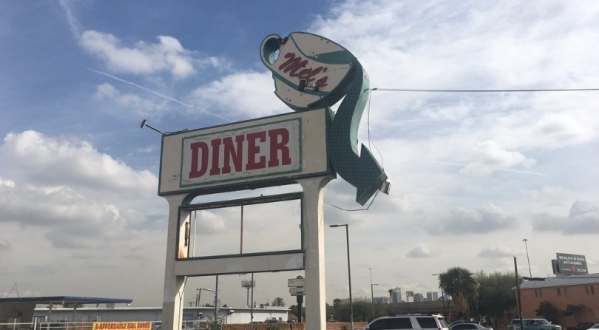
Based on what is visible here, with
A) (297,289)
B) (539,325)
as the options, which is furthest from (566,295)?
(297,289)

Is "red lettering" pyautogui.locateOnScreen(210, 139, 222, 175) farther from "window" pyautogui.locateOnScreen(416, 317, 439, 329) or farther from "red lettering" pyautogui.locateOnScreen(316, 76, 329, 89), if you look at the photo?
"window" pyautogui.locateOnScreen(416, 317, 439, 329)

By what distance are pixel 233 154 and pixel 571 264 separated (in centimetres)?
8916

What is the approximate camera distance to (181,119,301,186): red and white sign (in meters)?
19.6

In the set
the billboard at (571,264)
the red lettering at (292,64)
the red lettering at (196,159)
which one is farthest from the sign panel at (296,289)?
the billboard at (571,264)

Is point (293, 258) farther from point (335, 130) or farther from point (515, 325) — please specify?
point (515, 325)

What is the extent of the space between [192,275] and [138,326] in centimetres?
1484

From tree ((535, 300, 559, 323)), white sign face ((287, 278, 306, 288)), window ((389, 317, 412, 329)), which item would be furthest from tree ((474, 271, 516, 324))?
window ((389, 317, 412, 329))

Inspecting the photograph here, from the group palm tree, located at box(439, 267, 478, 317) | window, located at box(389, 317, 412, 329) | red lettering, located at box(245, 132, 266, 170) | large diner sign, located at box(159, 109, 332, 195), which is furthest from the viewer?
palm tree, located at box(439, 267, 478, 317)

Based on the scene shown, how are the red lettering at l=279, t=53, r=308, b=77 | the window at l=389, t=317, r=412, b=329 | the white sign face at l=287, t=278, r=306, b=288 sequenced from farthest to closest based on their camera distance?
1. the white sign face at l=287, t=278, r=306, b=288
2. the window at l=389, t=317, r=412, b=329
3. the red lettering at l=279, t=53, r=308, b=77

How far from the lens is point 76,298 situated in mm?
29297

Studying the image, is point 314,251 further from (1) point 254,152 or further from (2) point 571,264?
(2) point 571,264

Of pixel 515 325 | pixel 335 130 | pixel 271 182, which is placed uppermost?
pixel 335 130

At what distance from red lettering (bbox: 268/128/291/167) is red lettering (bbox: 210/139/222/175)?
2387mm

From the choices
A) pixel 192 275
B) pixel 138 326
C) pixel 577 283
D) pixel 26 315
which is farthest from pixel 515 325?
pixel 26 315
